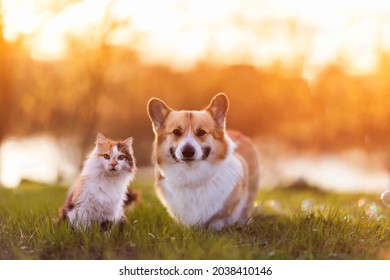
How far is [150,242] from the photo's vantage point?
5.83 m

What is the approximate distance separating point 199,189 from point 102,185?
107 centimetres

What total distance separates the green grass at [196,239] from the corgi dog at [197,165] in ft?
0.73

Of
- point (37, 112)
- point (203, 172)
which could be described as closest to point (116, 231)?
point (203, 172)

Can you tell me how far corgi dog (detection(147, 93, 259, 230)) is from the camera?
6012 mm

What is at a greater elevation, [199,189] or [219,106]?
[219,106]

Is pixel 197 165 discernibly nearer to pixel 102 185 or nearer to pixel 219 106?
pixel 219 106

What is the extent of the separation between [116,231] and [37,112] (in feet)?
15.2

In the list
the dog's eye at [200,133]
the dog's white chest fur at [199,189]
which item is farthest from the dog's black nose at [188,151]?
the dog's white chest fur at [199,189]

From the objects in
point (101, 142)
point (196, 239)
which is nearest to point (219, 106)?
point (101, 142)

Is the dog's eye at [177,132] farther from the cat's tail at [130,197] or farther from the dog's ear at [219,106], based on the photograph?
the cat's tail at [130,197]

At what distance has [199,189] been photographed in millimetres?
6340

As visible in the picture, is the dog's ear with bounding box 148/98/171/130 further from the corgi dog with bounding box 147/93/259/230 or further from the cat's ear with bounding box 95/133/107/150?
the cat's ear with bounding box 95/133/107/150

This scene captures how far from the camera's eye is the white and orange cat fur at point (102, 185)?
575 centimetres
